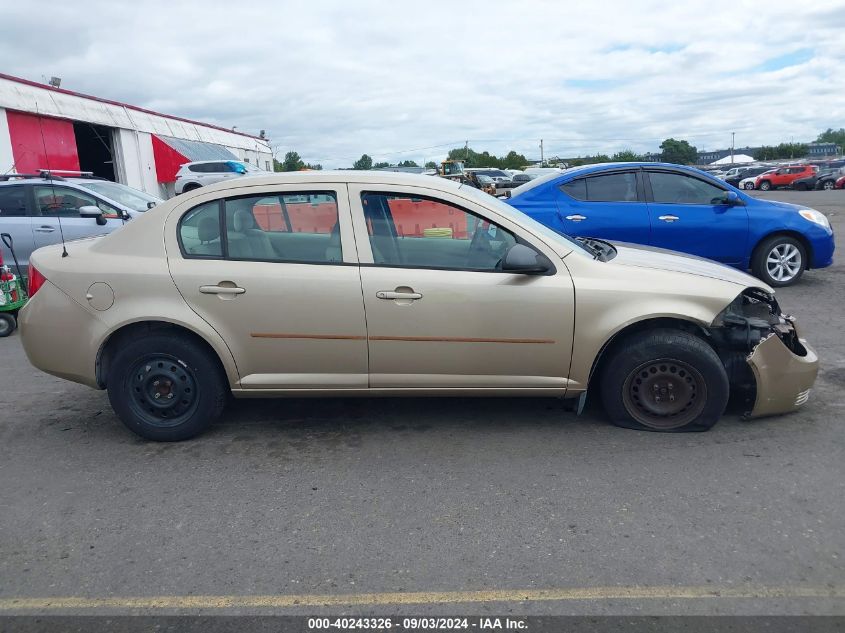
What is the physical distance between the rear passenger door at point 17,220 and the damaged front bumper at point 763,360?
8.93 m

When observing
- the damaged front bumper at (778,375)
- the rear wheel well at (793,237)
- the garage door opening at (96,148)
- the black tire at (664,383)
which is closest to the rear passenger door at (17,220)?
the black tire at (664,383)

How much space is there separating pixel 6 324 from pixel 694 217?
26.6ft

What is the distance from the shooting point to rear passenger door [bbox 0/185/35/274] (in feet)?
29.7

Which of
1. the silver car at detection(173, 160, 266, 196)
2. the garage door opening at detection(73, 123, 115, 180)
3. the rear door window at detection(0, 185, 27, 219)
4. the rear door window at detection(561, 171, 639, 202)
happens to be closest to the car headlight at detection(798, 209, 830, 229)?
the rear door window at detection(561, 171, 639, 202)

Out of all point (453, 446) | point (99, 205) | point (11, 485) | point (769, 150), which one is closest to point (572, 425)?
Answer: point (453, 446)

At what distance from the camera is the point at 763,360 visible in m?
4.05

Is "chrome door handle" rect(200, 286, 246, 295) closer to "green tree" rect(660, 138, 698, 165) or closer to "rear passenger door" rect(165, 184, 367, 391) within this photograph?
"rear passenger door" rect(165, 184, 367, 391)

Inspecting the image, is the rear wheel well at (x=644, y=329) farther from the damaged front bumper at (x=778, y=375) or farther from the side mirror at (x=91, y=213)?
the side mirror at (x=91, y=213)

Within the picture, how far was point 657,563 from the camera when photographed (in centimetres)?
285

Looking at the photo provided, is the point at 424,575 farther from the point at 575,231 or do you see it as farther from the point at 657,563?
the point at 575,231

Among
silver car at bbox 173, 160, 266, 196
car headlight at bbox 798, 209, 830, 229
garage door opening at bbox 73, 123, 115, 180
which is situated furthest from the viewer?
garage door opening at bbox 73, 123, 115, 180

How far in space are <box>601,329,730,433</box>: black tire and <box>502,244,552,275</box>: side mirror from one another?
0.75m

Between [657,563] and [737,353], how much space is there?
184 centimetres

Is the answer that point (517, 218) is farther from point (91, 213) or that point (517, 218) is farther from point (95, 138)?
point (95, 138)
